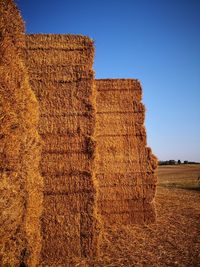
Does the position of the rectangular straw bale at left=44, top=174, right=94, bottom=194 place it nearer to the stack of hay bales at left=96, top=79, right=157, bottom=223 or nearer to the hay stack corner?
the hay stack corner

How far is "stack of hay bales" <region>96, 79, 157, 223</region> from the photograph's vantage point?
884cm

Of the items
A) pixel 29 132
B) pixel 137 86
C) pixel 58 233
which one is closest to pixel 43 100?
A: pixel 29 132

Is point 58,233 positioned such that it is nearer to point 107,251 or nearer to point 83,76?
point 107,251

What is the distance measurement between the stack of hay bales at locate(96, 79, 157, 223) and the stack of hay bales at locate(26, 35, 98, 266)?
8.33 feet

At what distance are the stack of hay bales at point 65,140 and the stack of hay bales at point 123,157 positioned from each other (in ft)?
8.33

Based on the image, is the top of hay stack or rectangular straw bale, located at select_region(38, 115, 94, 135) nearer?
rectangular straw bale, located at select_region(38, 115, 94, 135)

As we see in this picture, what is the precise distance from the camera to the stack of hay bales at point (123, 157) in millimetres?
8836

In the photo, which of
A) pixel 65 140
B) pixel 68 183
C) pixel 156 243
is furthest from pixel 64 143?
pixel 156 243

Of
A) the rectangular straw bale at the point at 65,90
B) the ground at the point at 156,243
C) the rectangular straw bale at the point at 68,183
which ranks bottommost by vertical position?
the ground at the point at 156,243

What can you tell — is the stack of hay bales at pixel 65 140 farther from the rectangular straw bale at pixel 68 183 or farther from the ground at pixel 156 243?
the ground at pixel 156 243

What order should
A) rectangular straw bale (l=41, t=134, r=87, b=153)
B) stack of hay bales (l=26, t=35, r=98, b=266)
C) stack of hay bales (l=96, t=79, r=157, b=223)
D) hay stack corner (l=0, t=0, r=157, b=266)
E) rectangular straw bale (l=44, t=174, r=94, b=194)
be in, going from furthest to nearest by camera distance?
stack of hay bales (l=96, t=79, r=157, b=223) → rectangular straw bale (l=41, t=134, r=87, b=153) → rectangular straw bale (l=44, t=174, r=94, b=194) → stack of hay bales (l=26, t=35, r=98, b=266) → hay stack corner (l=0, t=0, r=157, b=266)

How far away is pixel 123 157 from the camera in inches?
364

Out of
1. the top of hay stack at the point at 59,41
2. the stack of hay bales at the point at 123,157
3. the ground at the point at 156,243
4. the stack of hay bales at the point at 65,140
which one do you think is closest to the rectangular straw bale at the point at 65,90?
the stack of hay bales at the point at 65,140

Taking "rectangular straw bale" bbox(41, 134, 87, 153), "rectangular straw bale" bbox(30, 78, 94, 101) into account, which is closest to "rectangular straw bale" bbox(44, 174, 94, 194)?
"rectangular straw bale" bbox(41, 134, 87, 153)
